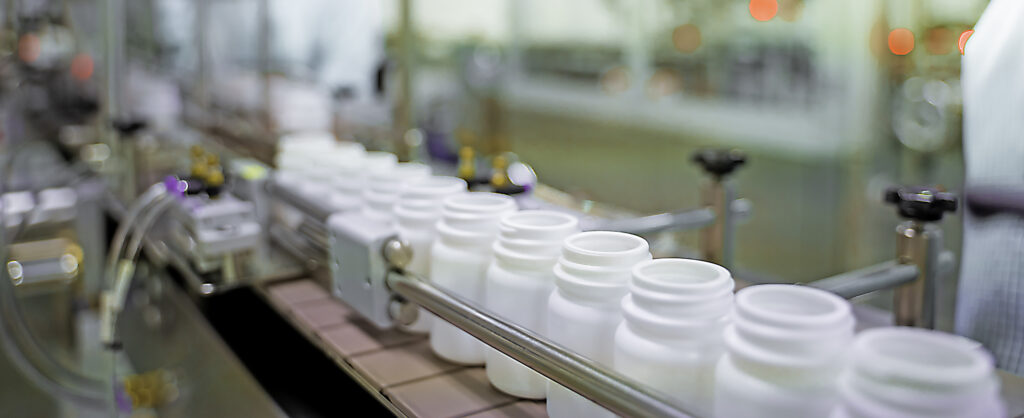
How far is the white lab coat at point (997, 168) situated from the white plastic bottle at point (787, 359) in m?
0.85

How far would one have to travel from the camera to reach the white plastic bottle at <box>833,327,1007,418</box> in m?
0.47

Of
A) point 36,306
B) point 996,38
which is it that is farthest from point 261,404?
point 36,306

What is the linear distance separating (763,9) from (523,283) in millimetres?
2490

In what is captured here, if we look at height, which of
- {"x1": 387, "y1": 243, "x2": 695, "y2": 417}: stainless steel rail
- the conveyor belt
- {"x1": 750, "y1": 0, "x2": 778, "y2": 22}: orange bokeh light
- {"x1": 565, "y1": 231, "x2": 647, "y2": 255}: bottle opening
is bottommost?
the conveyor belt

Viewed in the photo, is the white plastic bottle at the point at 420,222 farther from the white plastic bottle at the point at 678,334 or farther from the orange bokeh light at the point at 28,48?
the orange bokeh light at the point at 28,48

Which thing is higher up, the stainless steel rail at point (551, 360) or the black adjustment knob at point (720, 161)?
the black adjustment knob at point (720, 161)

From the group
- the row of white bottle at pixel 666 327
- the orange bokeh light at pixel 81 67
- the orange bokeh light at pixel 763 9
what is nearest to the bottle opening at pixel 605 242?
the row of white bottle at pixel 666 327

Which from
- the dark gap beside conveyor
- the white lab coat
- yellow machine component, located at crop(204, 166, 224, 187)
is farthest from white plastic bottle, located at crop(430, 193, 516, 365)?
the white lab coat

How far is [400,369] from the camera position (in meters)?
0.95

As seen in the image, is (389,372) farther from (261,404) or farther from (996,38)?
(996,38)

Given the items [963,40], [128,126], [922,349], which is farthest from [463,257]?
[963,40]

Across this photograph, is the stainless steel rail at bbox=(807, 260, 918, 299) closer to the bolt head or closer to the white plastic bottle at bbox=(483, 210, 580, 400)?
the white plastic bottle at bbox=(483, 210, 580, 400)

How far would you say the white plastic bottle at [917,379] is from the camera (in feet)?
1.55

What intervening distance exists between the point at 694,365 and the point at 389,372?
0.43 meters
